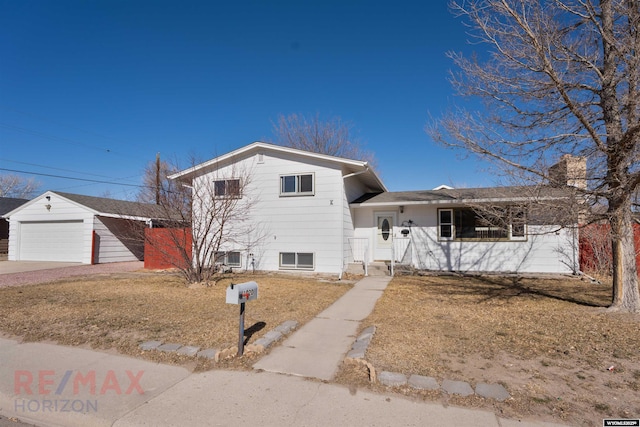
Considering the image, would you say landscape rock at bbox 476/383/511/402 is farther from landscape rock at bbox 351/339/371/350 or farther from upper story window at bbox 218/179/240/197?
upper story window at bbox 218/179/240/197

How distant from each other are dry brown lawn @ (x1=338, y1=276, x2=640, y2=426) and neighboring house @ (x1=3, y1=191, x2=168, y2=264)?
14.2 metres

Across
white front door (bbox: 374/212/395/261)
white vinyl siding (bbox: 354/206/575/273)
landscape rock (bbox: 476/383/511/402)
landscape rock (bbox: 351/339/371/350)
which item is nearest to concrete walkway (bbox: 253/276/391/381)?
landscape rock (bbox: 351/339/371/350)

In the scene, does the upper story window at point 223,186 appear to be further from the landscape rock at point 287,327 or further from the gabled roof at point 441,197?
the landscape rock at point 287,327

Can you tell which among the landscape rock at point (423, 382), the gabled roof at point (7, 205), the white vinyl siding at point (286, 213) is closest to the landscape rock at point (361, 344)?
the landscape rock at point (423, 382)

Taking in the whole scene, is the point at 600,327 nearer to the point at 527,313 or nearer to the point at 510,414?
the point at 527,313

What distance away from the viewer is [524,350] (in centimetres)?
436

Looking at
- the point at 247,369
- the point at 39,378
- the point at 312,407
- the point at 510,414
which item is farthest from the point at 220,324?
the point at 510,414

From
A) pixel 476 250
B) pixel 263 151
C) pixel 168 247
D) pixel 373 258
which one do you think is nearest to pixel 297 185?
pixel 263 151

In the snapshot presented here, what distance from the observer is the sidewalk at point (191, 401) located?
2881 mm

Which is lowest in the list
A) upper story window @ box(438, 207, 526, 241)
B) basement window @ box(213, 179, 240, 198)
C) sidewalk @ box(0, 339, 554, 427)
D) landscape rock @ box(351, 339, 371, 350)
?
sidewalk @ box(0, 339, 554, 427)

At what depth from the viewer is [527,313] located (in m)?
6.21

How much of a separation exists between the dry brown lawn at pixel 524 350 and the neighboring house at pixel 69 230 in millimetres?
14187

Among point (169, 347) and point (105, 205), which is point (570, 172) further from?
point (105, 205)

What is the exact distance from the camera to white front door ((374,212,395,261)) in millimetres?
13000
